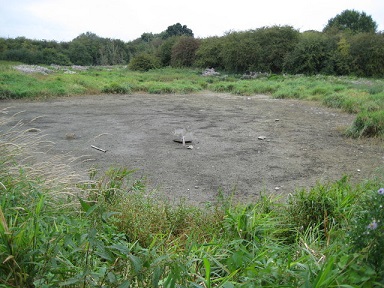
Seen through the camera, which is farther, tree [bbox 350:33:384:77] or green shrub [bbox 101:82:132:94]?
tree [bbox 350:33:384:77]

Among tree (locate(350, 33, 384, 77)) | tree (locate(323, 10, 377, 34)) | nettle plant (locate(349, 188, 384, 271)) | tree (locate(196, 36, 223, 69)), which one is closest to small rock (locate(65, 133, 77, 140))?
nettle plant (locate(349, 188, 384, 271))

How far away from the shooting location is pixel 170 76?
2102 centimetres

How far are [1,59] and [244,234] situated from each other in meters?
31.5

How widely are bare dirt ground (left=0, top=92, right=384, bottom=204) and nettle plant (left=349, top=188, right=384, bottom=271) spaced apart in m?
2.10

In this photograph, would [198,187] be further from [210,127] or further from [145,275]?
[210,127]

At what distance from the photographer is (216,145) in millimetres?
6688

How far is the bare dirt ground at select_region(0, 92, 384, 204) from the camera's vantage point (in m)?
4.82

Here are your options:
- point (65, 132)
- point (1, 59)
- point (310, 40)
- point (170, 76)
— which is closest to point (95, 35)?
point (1, 59)

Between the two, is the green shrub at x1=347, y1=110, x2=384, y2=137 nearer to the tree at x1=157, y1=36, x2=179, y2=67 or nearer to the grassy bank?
the grassy bank

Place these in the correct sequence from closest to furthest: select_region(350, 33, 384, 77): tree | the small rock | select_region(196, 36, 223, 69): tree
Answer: the small rock < select_region(350, 33, 384, 77): tree < select_region(196, 36, 223, 69): tree

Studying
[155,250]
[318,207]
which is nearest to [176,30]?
[318,207]

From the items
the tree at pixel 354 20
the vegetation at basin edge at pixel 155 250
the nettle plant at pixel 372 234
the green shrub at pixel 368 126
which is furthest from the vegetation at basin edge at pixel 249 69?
the tree at pixel 354 20

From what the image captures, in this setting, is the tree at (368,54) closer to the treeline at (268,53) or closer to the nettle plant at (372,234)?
the treeline at (268,53)

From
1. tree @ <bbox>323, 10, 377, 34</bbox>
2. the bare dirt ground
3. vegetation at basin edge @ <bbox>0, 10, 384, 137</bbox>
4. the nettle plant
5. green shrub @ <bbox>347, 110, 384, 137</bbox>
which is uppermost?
tree @ <bbox>323, 10, 377, 34</bbox>
